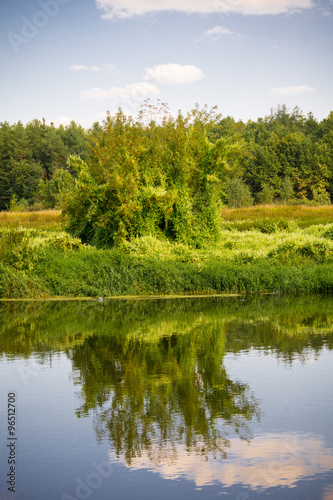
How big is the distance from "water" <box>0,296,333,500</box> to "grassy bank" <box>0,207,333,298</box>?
5096 millimetres

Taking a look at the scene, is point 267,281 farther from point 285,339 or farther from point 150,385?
point 150,385

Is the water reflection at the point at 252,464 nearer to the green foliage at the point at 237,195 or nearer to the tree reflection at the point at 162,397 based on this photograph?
the tree reflection at the point at 162,397

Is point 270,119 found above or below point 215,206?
above

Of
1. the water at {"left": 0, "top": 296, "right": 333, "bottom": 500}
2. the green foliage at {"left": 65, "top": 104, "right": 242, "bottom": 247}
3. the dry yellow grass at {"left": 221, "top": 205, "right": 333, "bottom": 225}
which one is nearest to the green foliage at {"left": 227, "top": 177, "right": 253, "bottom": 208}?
the dry yellow grass at {"left": 221, "top": 205, "right": 333, "bottom": 225}

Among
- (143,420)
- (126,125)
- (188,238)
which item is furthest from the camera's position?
(126,125)

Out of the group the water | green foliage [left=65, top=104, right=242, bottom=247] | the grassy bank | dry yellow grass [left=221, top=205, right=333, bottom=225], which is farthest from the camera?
dry yellow grass [left=221, top=205, right=333, bottom=225]

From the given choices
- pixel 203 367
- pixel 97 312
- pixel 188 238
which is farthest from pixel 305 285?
pixel 203 367

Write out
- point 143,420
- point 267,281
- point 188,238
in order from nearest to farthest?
point 143,420 → point 267,281 → point 188,238

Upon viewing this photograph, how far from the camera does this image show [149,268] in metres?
20.4

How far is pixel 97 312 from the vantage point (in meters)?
16.8

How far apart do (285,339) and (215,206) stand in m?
14.0

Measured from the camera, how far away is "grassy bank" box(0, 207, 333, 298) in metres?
19.6

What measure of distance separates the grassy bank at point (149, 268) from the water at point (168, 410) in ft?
16.7

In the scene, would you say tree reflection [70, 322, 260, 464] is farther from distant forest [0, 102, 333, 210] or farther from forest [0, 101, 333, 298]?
distant forest [0, 102, 333, 210]
